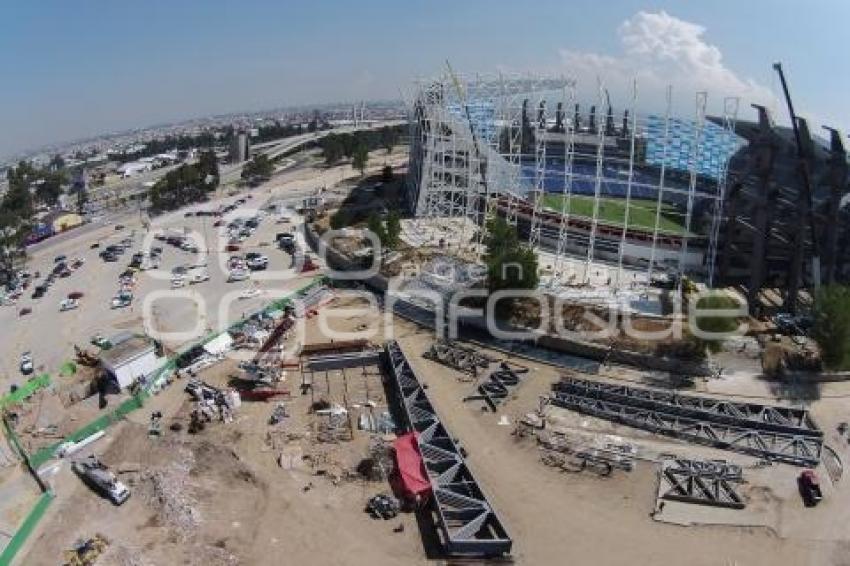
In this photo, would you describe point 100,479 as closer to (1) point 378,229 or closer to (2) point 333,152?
(1) point 378,229

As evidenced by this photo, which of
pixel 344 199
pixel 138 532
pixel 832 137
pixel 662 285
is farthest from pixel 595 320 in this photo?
pixel 344 199

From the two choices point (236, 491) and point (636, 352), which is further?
point (636, 352)

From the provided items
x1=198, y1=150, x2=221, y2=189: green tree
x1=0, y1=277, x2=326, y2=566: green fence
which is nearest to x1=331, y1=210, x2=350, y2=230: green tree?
x1=0, y1=277, x2=326, y2=566: green fence

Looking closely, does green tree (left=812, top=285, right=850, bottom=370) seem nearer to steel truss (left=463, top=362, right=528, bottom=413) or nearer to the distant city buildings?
steel truss (left=463, top=362, right=528, bottom=413)

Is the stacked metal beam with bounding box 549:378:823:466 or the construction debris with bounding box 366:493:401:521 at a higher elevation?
the stacked metal beam with bounding box 549:378:823:466

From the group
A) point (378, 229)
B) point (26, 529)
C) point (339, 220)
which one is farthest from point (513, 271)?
point (339, 220)

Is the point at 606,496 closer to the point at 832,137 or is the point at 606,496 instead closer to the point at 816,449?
the point at 816,449
